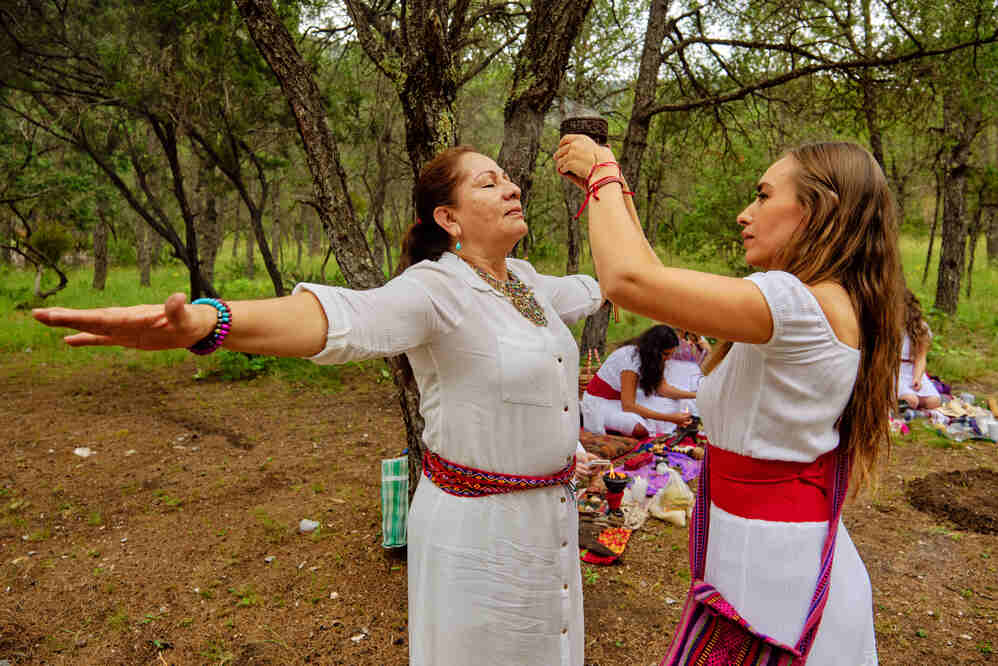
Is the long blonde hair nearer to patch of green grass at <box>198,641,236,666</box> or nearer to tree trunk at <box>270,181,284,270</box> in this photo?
patch of green grass at <box>198,641,236,666</box>

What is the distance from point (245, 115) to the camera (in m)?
9.02

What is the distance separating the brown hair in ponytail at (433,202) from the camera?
196 centimetres

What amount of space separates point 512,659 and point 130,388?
7.37 metres

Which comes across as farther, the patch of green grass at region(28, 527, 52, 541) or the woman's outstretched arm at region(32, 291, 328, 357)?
the patch of green grass at region(28, 527, 52, 541)

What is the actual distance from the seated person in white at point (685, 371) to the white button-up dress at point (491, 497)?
14.6 feet

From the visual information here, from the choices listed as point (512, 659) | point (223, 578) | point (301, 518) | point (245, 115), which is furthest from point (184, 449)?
point (245, 115)

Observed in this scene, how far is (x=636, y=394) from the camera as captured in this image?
19.8 feet

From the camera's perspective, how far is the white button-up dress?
1.70 meters

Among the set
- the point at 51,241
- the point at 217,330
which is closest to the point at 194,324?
the point at 217,330

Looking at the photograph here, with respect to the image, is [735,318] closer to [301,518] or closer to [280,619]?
[280,619]

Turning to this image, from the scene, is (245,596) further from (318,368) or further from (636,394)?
(318,368)

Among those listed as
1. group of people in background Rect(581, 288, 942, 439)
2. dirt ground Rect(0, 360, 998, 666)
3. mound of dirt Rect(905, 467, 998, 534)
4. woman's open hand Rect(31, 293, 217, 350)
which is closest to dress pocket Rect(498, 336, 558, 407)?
woman's open hand Rect(31, 293, 217, 350)

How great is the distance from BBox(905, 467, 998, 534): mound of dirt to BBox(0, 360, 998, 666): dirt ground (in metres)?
0.07

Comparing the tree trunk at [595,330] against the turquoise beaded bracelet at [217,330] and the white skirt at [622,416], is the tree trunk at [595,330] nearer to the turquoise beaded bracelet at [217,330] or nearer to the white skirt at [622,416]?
the white skirt at [622,416]
